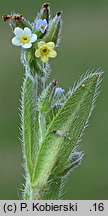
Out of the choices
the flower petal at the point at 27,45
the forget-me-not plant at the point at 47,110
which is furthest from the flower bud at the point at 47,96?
the flower petal at the point at 27,45

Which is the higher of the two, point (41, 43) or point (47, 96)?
point (41, 43)

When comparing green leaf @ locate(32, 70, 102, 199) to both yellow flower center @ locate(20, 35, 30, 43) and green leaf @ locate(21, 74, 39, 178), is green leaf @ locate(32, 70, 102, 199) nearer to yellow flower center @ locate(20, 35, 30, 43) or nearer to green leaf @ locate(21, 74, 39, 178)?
green leaf @ locate(21, 74, 39, 178)

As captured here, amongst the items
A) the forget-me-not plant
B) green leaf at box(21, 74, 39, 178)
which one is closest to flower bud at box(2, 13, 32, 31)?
the forget-me-not plant

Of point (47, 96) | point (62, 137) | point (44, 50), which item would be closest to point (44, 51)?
point (44, 50)

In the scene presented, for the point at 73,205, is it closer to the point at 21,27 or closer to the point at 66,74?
the point at 21,27

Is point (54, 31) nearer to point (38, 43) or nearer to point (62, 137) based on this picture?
point (38, 43)

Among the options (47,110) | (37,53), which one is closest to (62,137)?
(47,110)
